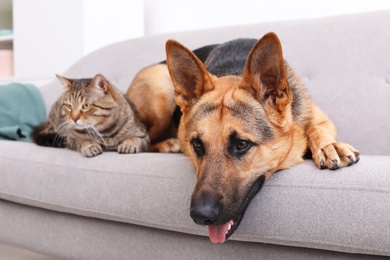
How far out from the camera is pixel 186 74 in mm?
1650

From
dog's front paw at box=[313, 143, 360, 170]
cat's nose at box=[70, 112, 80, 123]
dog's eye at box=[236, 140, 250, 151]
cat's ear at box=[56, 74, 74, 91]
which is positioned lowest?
cat's nose at box=[70, 112, 80, 123]

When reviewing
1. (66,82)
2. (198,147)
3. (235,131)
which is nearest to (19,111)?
(66,82)

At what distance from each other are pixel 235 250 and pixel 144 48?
6.29ft

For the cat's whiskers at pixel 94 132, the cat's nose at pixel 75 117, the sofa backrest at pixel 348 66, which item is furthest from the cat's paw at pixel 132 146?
the sofa backrest at pixel 348 66

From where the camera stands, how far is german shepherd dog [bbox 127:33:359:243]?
136 cm

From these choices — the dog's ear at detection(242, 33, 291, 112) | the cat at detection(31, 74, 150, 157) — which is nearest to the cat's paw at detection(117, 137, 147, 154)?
the cat at detection(31, 74, 150, 157)

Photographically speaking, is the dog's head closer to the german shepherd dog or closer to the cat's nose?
the german shepherd dog

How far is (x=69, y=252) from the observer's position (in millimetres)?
2045

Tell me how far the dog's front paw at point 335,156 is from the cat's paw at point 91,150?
40.6 inches

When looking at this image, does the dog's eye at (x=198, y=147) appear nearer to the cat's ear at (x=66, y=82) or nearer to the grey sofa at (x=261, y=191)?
the grey sofa at (x=261, y=191)

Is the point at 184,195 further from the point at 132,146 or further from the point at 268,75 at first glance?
the point at 132,146

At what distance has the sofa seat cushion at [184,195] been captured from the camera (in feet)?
4.31

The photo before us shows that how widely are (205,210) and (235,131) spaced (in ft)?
0.92

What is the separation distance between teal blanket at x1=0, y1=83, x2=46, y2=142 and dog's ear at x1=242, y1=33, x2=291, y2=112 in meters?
1.70
